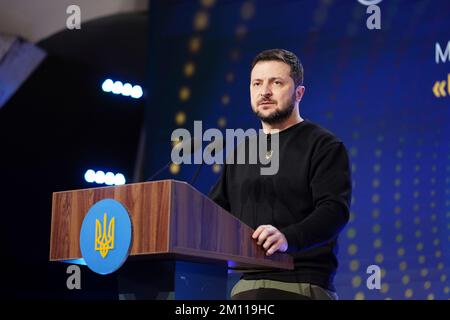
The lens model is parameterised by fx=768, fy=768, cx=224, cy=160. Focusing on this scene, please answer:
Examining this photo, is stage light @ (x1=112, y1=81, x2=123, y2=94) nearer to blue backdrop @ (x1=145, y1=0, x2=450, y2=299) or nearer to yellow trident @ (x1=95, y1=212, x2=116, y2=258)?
blue backdrop @ (x1=145, y1=0, x2=450, y2=299)

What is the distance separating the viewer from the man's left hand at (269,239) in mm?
1944

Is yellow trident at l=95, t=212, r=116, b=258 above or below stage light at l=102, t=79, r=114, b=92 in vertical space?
below

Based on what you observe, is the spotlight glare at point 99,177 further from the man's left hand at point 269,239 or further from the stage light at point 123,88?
the man's left hand at point 269,239

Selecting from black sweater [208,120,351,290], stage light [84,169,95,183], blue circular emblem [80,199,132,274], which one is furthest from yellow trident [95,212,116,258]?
stage light [84,169,95,183]

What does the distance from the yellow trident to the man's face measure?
70cm

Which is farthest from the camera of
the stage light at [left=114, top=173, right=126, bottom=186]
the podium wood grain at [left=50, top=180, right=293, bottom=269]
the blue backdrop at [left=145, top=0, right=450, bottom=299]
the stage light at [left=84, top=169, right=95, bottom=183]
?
the stage light at [left=114, top=173, right=126, bottom=186]

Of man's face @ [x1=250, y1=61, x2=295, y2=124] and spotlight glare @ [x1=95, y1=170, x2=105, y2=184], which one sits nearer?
man's face @ [x1=250, y1=61, x2=295, y2=124]

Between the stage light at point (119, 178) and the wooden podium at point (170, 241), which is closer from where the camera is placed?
the wooden podium at point (170, 241)

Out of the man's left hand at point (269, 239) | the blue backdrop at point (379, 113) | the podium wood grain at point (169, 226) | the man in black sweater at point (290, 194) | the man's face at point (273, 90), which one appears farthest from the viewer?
the blue backdrop at point (379, 113)

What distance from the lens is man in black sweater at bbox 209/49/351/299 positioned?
2074 millimetres

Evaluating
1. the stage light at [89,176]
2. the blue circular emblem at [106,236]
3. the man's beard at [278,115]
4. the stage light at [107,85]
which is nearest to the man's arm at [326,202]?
the man's beard at [278,115]

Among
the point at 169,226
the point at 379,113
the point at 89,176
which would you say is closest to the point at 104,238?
the point at 169,226

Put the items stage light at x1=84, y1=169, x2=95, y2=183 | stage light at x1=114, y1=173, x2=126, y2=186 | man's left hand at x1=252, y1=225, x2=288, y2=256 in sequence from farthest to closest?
stage light at x1=114, y1=173, x2=126, y2=186, stage light at x1=84, y1=169, x2=95, y2=183, man's left hand at x1=252, y1=225, x2=288, y2=256
